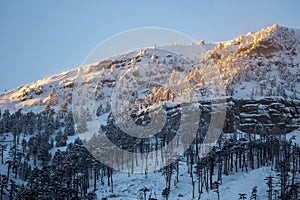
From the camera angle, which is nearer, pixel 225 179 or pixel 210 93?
pixel 225 179

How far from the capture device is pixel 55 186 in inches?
2995

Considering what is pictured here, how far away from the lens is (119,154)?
112125 mm

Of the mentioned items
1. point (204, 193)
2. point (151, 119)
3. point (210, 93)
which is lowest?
point (204, 193)

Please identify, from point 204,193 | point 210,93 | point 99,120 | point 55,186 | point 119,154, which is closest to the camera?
point 55,186

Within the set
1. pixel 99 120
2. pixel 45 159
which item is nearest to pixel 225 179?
pixel 45 159

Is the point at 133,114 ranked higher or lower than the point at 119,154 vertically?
higher

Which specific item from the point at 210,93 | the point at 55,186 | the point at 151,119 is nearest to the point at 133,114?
the point at 151,119

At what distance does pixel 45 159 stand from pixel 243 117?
72.5 meters

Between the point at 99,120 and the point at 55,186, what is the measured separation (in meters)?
111

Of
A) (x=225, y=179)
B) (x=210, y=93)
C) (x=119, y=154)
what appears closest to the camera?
(x=225, y=179)

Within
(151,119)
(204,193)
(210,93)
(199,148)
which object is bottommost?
(204,193)

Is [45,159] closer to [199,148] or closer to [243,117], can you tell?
[199,148]

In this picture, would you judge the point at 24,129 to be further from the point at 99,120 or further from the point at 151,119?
the point at 151,119

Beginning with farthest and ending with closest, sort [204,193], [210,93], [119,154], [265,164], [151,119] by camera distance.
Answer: [210,93], [151,119], [119,154], [265,164], [204,193]
